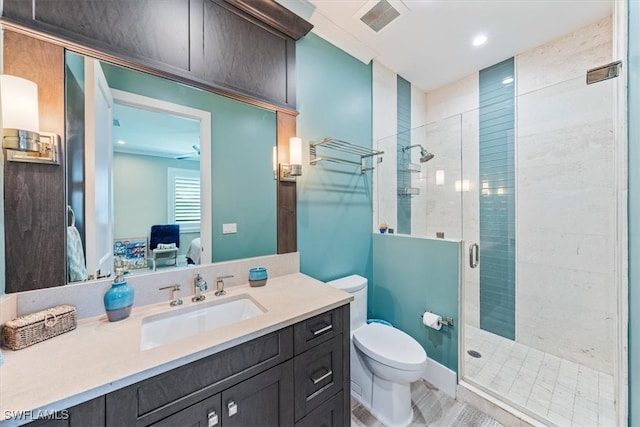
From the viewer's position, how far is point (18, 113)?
2.79 ft

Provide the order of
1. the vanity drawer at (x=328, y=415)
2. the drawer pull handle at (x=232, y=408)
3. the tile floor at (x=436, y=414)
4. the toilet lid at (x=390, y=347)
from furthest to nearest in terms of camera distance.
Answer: the tile floor at (x=436, y=414)
the toilet lid at (x=390, y=347)
the vanity drawer at (x=328, y=415)
the drawer pull handle at (x=232, y=408)

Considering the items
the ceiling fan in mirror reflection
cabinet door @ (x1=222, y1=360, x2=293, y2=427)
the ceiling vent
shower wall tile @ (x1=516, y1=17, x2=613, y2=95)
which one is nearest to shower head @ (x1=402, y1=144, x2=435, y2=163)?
shower wall tile @ (x1=516, y1=17, x2=613, y2=95)

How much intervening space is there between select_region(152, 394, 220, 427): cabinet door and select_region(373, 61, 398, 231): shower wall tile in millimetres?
1796

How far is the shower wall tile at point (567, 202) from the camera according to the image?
1782 millimetres

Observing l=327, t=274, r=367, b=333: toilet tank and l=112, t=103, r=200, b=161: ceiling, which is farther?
l=327, t=274, r=367, b=333: toilet tank

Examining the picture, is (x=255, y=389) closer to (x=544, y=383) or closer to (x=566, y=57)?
(x=544, y=383)

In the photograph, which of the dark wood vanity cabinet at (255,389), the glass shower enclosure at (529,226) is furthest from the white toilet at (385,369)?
the glass shower enclosure at (529,226)

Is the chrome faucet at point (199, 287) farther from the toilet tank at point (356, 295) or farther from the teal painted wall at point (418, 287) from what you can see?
the teal painted wall at point (418, 287)

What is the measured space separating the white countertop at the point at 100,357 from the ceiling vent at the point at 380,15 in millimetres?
1974

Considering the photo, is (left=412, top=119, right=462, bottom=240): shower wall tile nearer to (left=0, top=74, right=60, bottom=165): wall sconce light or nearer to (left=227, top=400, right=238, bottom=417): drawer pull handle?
(left=227, top=400, right=238, bottom=417): drawer pull handle

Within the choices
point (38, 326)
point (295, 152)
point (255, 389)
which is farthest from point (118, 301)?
point (295, 152)

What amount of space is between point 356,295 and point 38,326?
163 cm

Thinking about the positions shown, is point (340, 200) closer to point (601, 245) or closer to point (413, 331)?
point (413, 331)

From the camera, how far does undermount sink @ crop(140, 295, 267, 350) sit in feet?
3.43
